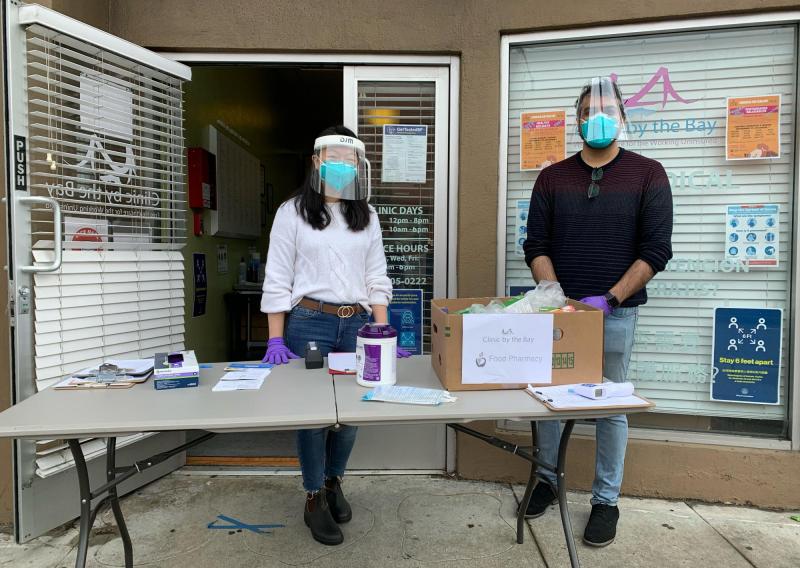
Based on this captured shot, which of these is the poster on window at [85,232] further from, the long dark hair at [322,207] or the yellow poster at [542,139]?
the yellow poster at [542,139]

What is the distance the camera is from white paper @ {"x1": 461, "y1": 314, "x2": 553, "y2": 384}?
1.71 meters

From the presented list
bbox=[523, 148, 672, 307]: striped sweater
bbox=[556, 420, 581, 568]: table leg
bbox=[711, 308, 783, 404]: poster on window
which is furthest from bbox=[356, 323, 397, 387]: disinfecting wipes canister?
bbox=[711, 308, 783, 404]: poster on window

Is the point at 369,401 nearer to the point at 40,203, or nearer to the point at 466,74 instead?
the point at 40,203

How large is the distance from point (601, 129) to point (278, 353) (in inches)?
67.2

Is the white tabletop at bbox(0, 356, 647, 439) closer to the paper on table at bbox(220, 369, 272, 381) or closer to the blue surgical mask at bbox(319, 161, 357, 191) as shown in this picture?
the paper on table at bbox(220, 369, 272, 381)

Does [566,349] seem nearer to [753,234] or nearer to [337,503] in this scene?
[337,503]

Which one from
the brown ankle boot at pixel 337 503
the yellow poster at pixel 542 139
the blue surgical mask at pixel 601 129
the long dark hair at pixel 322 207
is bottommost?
the brown ankle boot at pixel 337 503

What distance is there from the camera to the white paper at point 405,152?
3.12m

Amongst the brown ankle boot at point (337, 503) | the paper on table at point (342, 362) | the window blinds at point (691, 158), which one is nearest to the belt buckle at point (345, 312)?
the paper on table at point (342, 362)

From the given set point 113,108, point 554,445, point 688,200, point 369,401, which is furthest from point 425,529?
point 113,108

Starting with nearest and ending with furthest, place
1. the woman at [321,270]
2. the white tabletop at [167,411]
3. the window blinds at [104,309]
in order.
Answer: the white tabletop at [167,411]
the woman at [321,270]
the window blinds at [104,309]

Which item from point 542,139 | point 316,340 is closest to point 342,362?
point 316,340

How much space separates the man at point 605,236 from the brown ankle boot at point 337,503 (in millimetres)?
989

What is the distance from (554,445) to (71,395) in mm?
2065
